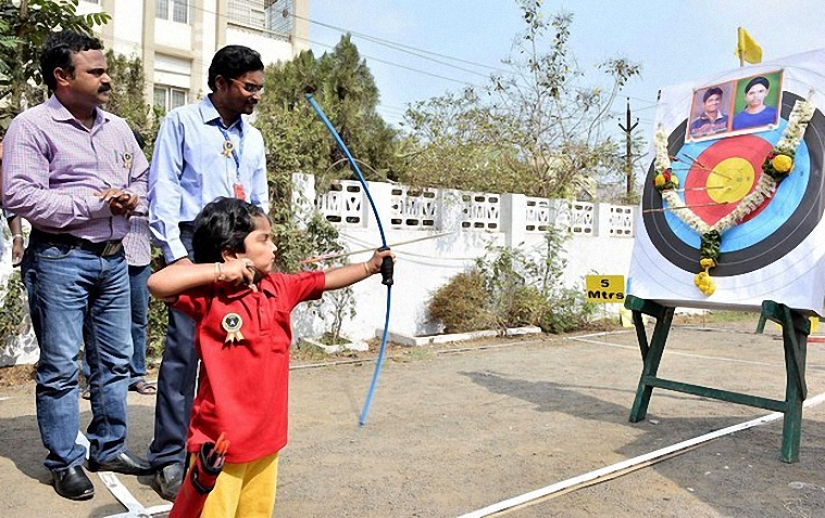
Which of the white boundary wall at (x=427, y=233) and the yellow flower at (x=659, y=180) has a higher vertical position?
the yellow flower at (x=659, y=180)

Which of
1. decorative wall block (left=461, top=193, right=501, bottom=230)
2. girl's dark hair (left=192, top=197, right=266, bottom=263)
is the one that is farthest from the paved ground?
decorative wall block (left=461, top=193, right=501, bottom=230)

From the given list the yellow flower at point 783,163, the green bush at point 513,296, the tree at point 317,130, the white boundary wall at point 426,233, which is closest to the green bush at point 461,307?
the green bush at point 513,296

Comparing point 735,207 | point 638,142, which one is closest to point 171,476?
point 735,207

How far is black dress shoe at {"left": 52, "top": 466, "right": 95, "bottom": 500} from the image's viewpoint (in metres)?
2.47

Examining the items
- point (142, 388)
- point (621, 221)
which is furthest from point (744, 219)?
point (621, 221)

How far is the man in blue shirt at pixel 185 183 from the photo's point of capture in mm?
2510

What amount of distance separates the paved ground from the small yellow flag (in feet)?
6.92

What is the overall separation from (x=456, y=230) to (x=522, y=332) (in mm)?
1370

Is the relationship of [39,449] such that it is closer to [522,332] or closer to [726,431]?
[726,431]

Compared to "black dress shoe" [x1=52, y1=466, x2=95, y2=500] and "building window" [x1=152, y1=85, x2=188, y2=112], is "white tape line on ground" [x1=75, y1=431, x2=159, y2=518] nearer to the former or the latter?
"black dress shoe" [x1=52, y1=466, x2=95, y2=500]

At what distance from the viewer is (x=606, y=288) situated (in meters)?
5.26

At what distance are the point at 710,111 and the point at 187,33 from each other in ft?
45.5

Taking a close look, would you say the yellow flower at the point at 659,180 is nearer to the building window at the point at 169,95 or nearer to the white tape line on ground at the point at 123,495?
the white tape line on ground at the point at 123,495

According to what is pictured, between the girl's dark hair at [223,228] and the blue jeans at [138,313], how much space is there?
7.80ft
